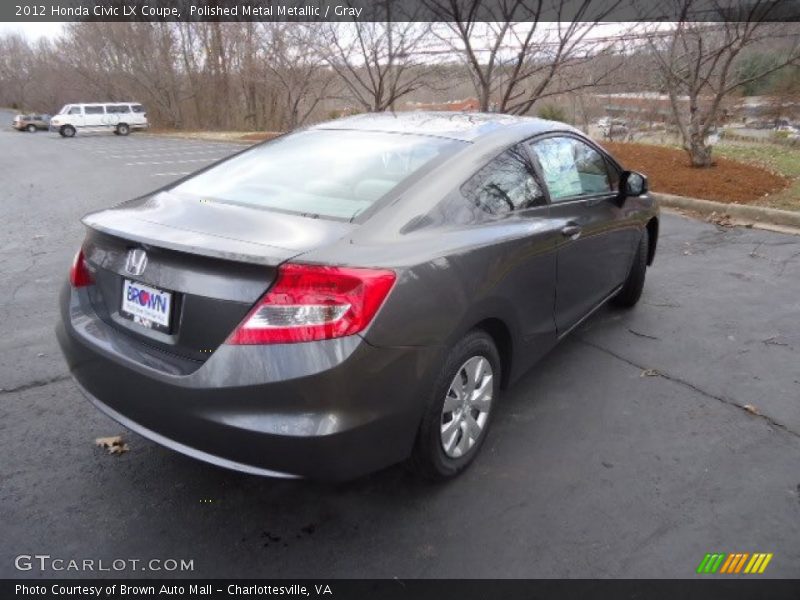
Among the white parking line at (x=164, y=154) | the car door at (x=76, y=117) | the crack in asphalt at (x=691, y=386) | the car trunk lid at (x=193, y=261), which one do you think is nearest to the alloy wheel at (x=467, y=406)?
the car trunk lid at (x=193, y=261)

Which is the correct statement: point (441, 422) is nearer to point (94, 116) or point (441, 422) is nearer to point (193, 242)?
point (193, 242)

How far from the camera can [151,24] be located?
3772 cm

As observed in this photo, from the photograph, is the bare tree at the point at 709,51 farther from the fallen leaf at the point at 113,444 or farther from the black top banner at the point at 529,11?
the fallen leaf at the point at 113,444

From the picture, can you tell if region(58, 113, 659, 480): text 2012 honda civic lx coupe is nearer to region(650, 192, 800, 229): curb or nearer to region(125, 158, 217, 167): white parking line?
region(650, 192, 800, 229): curb

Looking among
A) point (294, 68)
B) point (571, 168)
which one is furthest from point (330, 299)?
point (294, 68)

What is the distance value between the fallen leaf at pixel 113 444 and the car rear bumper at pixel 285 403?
0.68 m

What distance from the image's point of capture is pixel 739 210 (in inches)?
302

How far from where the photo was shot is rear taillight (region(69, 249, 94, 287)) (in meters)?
2.55

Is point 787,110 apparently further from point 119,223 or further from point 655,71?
point 119,223

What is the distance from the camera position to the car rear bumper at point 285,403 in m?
1.97

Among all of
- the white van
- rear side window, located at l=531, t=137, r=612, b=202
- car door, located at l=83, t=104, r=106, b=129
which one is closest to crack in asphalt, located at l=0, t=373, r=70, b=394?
rear side window, located at l=531, t=137, r=612, b=202

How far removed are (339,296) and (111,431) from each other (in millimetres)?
1773

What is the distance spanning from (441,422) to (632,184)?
8.21ft

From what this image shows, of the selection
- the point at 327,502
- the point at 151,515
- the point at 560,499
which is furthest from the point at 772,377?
the point at 151,515
